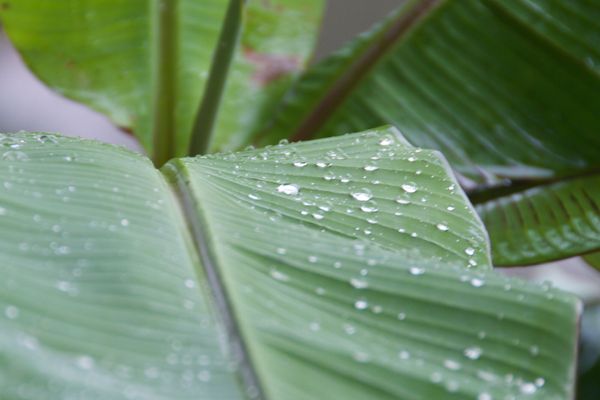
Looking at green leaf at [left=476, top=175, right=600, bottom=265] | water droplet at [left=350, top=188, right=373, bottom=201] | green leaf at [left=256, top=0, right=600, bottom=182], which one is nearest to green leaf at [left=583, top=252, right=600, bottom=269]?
green leaf at [left=476, top=175, right=600, bottom=265]

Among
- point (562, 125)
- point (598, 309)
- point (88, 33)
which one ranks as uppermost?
point (88, 33)

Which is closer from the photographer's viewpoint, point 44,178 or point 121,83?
point 44,178

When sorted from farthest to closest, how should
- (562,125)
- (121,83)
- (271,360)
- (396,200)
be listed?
(121,83)
(562,125)
(396,200)
(271,360)

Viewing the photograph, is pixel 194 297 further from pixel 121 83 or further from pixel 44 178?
pixel 121 83

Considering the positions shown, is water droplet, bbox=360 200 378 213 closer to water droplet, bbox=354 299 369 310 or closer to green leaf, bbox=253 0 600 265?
water droplet, bbox=354 299 369 310

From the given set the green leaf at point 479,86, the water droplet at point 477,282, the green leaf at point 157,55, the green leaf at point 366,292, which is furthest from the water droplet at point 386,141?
the green leaf at point 157,55

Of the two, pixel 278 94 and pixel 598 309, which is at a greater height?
pixel 278 94

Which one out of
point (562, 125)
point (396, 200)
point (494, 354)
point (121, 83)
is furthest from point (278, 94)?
point (494, 354)

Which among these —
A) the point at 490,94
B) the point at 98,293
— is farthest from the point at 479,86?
the point at 98,293
